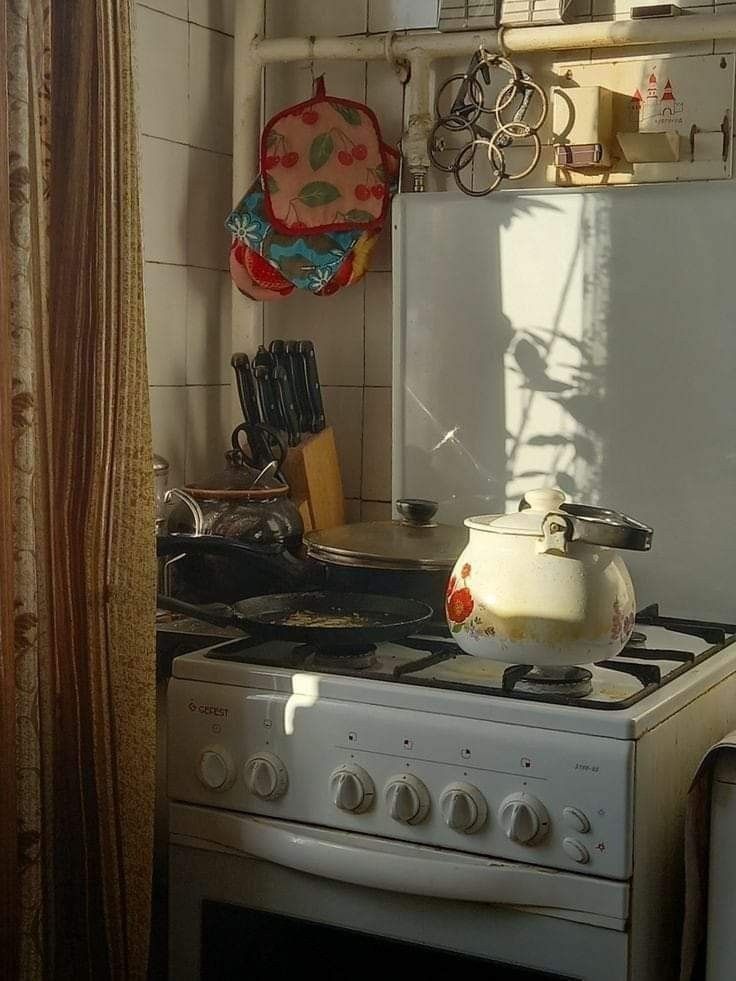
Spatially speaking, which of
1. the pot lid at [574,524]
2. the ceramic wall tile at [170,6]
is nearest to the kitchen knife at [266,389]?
the ceramic wall tile at [170,6]

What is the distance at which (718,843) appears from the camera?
1.37 meters

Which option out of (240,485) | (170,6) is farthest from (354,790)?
(170,6)

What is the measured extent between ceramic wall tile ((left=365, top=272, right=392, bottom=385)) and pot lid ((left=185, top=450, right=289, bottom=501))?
287mm

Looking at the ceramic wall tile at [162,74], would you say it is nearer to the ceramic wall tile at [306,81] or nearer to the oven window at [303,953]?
the ceramic wall tile at [306,81]

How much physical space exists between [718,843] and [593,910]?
152 mm

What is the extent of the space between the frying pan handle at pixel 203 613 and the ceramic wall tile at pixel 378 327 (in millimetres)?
632

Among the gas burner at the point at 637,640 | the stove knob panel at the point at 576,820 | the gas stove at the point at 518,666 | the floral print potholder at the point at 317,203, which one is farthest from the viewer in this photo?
the floral print potholder at the point at 317,203

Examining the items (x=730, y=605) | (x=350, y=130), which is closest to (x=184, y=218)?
(x=350, y=130)

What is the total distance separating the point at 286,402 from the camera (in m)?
2.18

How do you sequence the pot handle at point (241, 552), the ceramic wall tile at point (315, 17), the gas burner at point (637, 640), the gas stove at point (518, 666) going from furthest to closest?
the ceramic wall tile at point (315, 17) < the pot handle at point (241, 552) < the gas burner at point (637, 640) < the gas stove at point (518, 666)

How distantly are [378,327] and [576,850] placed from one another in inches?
44.2

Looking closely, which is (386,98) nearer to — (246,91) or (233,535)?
(246,91)

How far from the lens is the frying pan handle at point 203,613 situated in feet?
5.35

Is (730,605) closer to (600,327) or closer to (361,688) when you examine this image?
(600,327)
